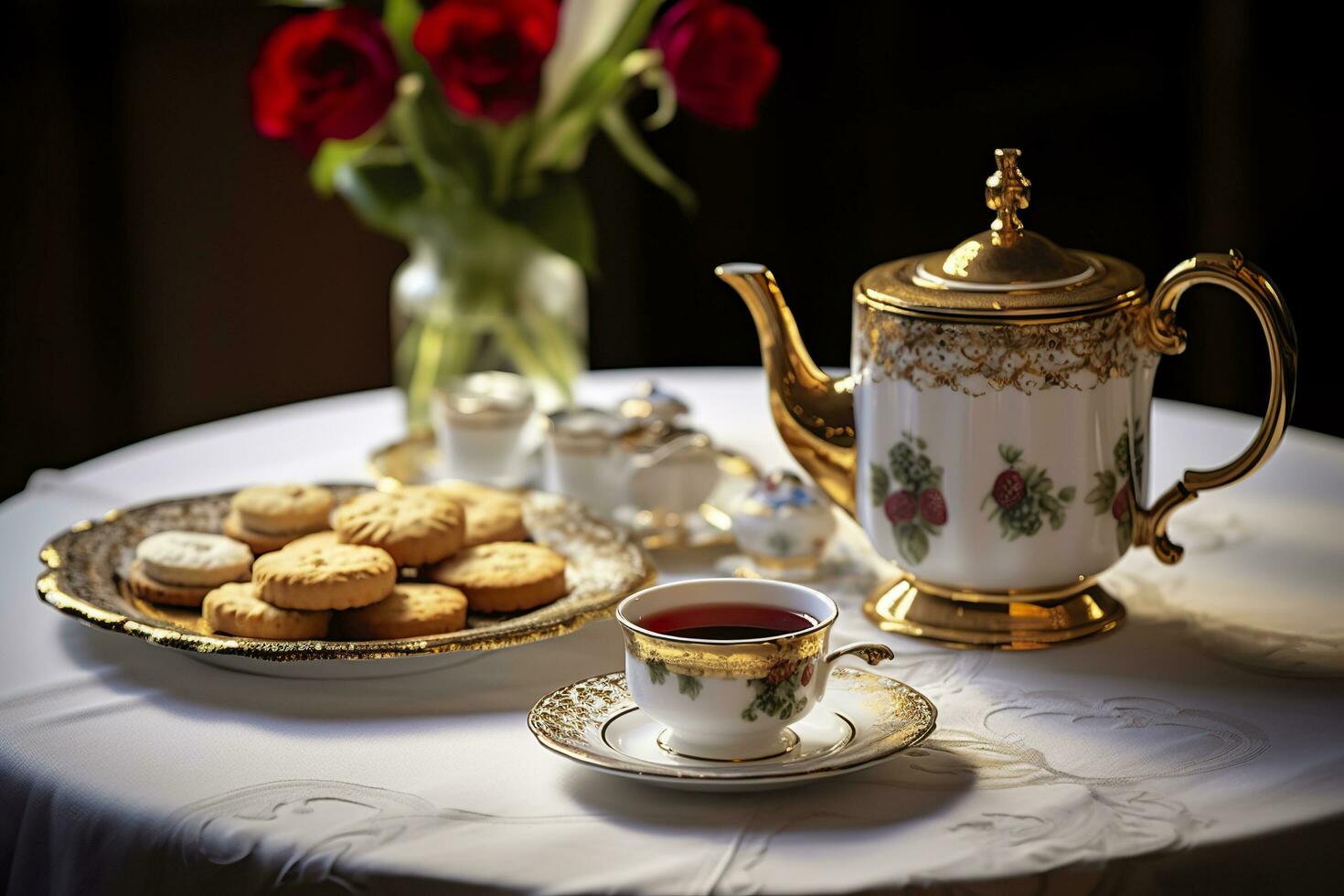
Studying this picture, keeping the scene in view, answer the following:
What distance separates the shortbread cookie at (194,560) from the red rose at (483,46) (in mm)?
442

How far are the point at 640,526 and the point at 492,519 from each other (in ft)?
0.63

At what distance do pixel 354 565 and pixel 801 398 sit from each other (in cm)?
33

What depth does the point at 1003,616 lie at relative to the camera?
103cm

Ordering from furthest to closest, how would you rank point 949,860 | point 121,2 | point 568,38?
1. point 121,2
2. point 568,38
3. point 949,860

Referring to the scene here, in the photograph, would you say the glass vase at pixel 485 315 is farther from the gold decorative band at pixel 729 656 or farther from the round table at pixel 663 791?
the gold decorative band at pixel 729 656

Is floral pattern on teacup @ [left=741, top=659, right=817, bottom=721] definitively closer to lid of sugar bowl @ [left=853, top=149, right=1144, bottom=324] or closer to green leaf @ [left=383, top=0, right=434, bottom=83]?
lid of sugar bowl @ [left=853, top=149, right=1144, bottom=324]

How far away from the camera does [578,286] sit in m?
1.54

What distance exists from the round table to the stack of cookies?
0.04 metres

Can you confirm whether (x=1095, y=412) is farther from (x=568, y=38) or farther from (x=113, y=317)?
(x=113, y=317)

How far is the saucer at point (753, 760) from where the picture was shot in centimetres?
78

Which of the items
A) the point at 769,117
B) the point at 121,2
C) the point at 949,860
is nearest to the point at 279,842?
the point at 949,860

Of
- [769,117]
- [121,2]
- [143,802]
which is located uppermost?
[121,2]

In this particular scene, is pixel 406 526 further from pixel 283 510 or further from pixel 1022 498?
pixel 1022 498

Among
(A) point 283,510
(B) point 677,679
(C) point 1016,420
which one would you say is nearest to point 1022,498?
(C) point 1016,420
